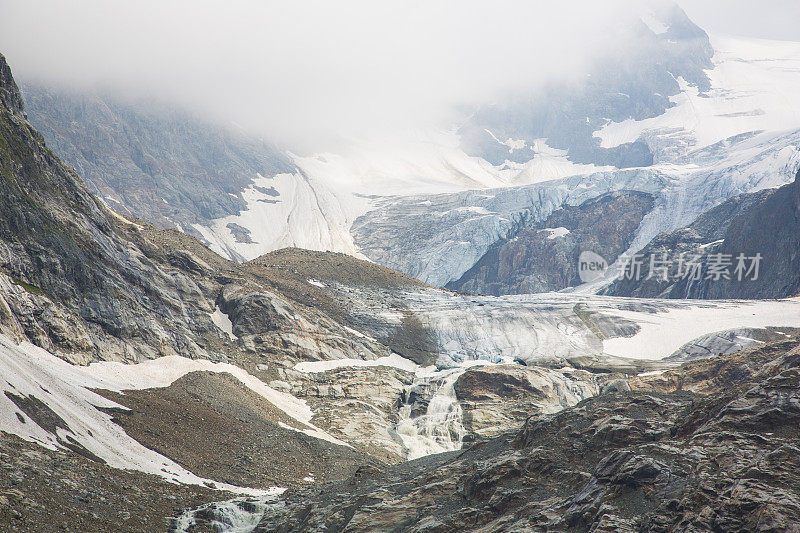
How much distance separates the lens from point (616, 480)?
20906mm

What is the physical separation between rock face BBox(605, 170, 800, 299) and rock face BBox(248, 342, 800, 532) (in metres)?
125

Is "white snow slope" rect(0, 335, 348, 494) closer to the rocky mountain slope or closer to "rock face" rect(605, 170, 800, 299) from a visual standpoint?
the rocky mountain slope

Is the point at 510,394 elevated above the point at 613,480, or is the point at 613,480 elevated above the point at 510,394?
the point at 613,480

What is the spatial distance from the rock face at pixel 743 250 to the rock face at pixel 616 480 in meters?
125

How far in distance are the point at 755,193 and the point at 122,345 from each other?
17503 centimetres

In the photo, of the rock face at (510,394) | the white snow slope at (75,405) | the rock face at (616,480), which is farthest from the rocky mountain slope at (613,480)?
the rock face at (510,394)

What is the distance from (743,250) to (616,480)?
14929cm

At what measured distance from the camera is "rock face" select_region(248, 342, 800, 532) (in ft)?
58.8

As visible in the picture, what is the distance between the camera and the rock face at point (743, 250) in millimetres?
136875

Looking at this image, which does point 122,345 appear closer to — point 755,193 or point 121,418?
point 121,418
